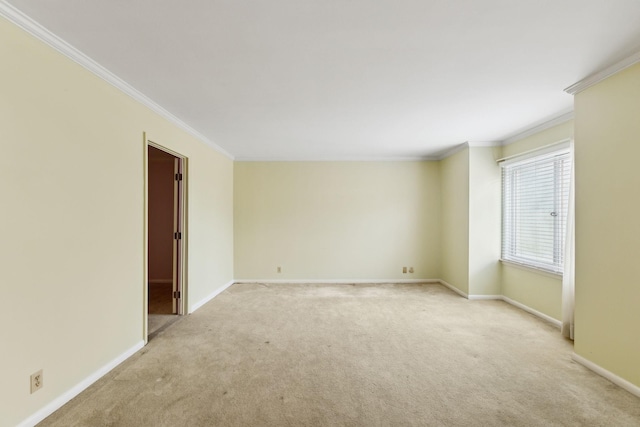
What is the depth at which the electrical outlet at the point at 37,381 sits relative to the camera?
1.85m

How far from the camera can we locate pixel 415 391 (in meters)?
2.26

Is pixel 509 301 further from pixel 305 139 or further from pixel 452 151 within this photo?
pixel 305 139

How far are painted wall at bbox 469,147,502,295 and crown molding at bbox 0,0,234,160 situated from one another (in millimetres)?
4480

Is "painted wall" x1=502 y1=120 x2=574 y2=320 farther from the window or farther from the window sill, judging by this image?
the window

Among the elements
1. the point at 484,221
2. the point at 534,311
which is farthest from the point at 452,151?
the point at 534,311

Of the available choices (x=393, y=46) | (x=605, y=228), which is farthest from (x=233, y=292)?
(x=605, y=228)

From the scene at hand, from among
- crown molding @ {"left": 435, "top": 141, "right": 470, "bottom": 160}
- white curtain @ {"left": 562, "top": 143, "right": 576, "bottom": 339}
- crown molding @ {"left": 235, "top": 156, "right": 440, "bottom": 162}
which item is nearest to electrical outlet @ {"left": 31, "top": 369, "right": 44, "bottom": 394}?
crown molding @ {"left": 235, "top": 156, "right": 440, "bottom": 162}

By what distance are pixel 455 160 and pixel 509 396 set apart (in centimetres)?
395

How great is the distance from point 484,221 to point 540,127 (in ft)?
5.08

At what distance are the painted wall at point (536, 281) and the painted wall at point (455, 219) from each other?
0.59 m

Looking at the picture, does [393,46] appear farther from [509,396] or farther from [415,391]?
[509,396]

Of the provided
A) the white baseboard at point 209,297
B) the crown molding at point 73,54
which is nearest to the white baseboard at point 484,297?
the white baseboard at point 209,297

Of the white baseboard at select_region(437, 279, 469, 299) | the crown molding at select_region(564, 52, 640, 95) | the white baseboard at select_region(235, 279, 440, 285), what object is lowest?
the white baseboard at select_region(235, 279, 440, 285)

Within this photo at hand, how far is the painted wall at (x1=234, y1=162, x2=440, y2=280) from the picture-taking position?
19.6 feet
